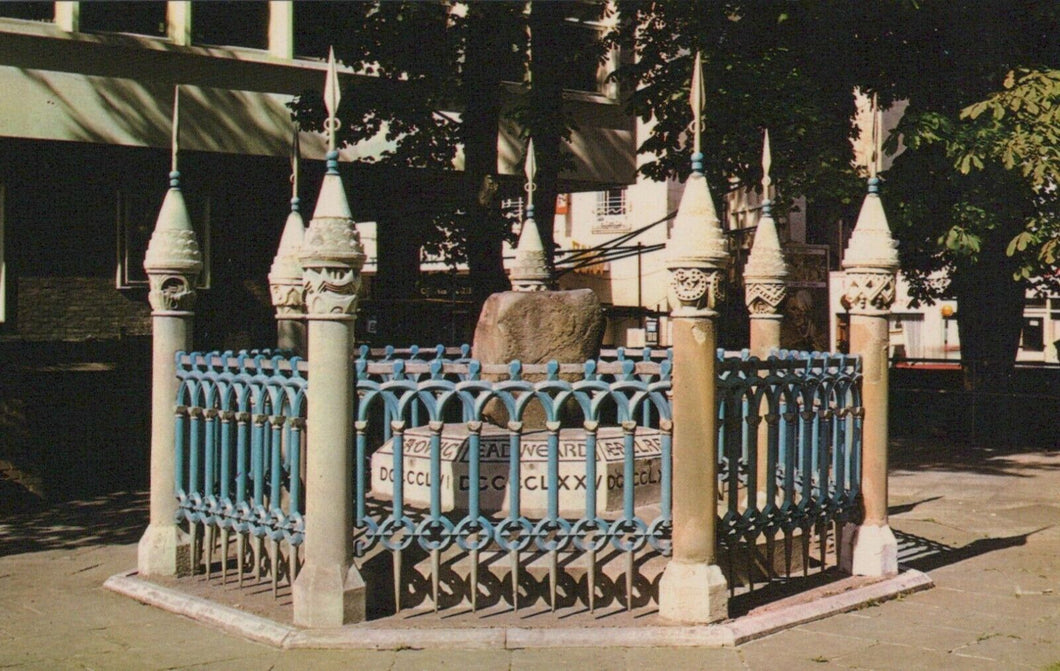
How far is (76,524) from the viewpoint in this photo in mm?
12781

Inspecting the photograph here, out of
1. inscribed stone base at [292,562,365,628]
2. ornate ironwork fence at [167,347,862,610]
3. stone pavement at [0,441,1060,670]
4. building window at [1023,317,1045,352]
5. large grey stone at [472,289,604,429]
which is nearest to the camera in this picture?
stone pavement at [0,441,1060,670]

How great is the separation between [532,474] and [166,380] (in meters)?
2.62

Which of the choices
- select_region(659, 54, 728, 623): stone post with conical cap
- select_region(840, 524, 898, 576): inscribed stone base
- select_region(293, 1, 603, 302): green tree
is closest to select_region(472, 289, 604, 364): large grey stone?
select_region(659, 54, 728, 623): stone post with conical cap

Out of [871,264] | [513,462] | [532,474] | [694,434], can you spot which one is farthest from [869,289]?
[513,462]

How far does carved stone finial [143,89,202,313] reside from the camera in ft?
30.3

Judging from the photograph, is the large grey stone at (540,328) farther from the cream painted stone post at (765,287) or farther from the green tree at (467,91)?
the green tree at (467,91)

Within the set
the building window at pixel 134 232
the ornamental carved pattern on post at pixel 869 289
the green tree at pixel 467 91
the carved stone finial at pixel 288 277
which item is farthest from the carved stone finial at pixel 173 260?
the building window at pixel 134 232

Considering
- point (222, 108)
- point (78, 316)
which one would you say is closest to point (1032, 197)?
point (222, 108)

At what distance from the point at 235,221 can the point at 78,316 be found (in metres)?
2.82

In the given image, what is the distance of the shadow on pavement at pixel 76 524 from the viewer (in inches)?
456

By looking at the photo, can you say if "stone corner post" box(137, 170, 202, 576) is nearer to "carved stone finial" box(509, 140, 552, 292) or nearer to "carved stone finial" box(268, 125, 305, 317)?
"carved stone finial" box(268, 125, 305, 317)

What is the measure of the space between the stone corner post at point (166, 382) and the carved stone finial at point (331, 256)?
5.99 ft

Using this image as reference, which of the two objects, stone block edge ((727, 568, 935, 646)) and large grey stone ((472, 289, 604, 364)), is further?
large grey stone ((472, 289, 604, 364))

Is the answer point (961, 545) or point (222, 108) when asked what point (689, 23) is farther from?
point (961, 545)
